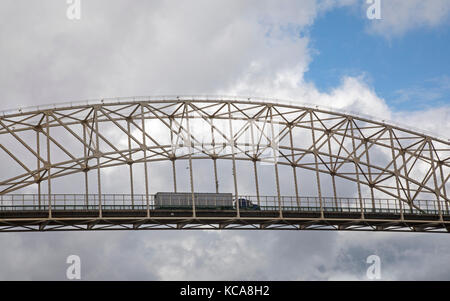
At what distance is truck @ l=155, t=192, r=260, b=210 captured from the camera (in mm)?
102125

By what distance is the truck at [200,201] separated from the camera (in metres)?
102

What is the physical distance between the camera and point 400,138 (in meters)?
114

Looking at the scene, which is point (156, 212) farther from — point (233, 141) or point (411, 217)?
point (411, 217)

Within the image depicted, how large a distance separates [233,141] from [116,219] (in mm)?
16672

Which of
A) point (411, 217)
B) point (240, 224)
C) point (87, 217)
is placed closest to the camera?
point (87, 217)

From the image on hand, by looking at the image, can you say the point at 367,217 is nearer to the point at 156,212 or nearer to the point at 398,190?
the point at 398,190

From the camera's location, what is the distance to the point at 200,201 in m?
105

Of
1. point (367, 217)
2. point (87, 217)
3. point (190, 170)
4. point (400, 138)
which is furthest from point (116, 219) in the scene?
point (400, 138)
